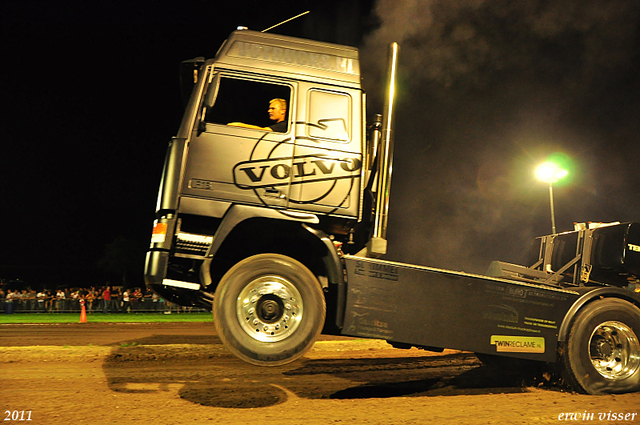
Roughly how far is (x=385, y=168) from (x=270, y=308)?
217cm

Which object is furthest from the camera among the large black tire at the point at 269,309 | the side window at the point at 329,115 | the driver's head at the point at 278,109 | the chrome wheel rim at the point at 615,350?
the chrome wheel rim at the point at 615,350

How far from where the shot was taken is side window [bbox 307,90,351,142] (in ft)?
17.8

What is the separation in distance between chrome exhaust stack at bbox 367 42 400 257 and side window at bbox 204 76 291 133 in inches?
51.0

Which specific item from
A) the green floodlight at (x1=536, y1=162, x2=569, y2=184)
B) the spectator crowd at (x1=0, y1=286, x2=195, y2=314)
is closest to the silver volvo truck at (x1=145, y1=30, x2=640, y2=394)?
the green floodlight at (x1=536, y1=162, x2=569, y2=184)

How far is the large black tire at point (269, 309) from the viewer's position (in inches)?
199

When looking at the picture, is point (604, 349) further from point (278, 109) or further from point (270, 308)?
point (278, 109)

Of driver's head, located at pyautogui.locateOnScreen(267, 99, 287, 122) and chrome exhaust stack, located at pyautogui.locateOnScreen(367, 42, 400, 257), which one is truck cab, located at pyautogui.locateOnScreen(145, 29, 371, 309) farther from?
chrome exhaust stack, located at pyautogui.locateOnScreen(367, 42, 400, 257)

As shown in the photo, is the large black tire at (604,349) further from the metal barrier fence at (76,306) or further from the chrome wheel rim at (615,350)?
the metal barrier fence at (76,306)

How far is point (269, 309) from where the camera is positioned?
5191mm

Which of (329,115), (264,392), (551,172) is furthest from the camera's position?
(551,172)

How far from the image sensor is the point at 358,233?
6.14 meters

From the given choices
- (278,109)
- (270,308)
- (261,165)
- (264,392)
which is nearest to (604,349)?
(264,392)

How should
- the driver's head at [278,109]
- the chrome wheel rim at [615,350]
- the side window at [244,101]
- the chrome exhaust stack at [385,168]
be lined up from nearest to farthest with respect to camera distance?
1. the side window at [244,101]
2. the driver's head at [278,109]
3. the chrome exhaust stack at [385,168]
4. the chrome wheel rim at [615,350]

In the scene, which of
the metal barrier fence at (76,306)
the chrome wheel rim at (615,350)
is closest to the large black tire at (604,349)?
the chrome wheel rim at (615,350)
